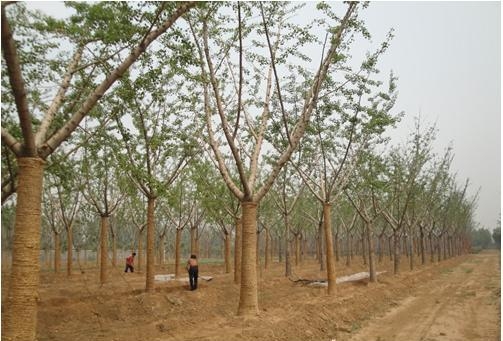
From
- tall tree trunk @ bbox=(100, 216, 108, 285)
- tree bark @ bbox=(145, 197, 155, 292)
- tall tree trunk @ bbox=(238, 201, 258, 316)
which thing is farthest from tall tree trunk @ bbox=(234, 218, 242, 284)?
tall tree trunk @ bbox=(238, 201, 258, 316)

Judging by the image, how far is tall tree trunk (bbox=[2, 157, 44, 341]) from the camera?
278 inches

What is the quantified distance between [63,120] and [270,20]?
591cm

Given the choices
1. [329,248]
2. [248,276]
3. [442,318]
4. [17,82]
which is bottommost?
[442,318]

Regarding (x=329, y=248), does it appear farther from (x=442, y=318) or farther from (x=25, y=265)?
(x=25, y=265)

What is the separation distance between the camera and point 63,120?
37.3 feet

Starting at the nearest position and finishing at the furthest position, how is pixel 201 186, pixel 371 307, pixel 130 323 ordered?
pixel 130 323 → pixel 371 307 → pixel 201 186

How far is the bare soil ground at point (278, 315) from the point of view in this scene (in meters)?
10.4

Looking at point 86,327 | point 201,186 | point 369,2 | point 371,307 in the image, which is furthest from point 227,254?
point 369,2

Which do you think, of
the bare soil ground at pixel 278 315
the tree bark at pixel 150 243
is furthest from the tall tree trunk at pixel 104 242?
the tree bark at pixel 150 243

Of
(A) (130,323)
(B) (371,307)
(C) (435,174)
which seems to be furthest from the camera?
(C) (435,174)

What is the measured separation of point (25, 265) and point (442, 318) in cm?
1105

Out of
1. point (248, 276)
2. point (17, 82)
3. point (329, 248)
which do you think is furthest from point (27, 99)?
point (329, 248)

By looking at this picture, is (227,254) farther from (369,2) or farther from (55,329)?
(369,2)

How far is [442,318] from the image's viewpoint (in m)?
12.8
